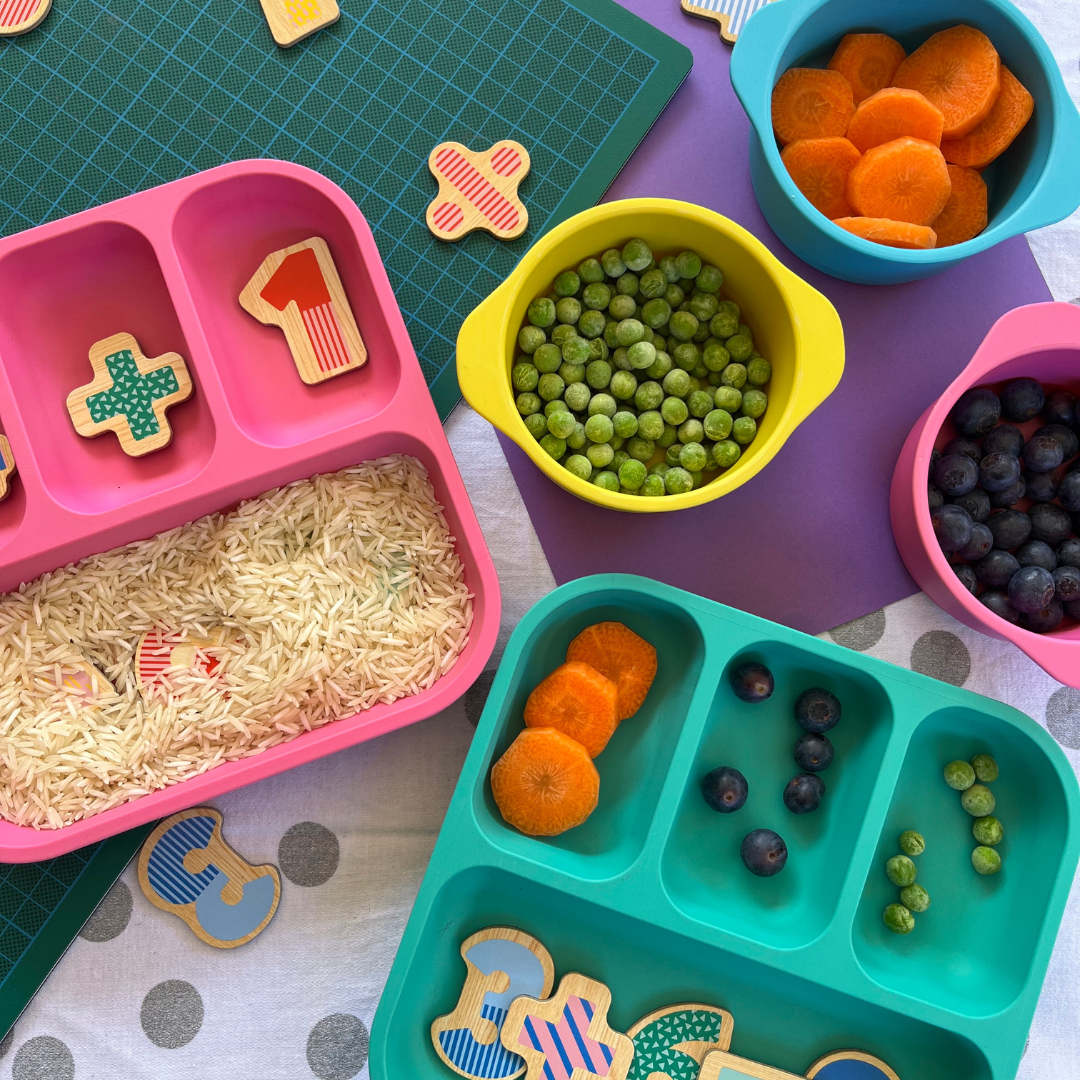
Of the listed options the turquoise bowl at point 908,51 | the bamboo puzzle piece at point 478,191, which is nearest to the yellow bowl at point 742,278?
the turquoise bowl at point 908,51

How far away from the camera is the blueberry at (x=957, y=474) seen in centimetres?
127

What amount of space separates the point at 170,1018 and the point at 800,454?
1434 millimetres

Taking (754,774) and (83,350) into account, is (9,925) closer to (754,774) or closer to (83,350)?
(83,350)

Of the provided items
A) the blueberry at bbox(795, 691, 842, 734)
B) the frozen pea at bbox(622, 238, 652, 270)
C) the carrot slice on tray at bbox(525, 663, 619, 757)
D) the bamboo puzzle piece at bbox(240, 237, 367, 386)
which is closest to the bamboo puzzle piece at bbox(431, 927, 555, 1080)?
the carrot slice on tray at bbox(525, 663, 619, 757)

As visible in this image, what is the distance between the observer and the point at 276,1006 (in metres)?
1.37

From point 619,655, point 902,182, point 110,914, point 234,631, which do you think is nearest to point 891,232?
point 902,182

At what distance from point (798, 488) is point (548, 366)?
50cm

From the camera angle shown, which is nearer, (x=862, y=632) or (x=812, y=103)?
(x=812, y=103)

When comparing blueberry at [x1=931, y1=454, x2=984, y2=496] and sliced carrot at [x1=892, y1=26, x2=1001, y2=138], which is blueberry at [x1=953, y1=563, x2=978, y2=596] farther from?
sliced carrot at [x1=892, y1=26, x2=1001, y2=138]

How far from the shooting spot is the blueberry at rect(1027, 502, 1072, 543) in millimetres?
1312

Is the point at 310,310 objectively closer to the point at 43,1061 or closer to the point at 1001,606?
the point at 1001,606

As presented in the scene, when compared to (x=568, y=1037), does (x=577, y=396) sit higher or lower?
higher

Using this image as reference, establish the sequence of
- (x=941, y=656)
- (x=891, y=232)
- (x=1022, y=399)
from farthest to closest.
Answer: (x=941, y=656), (x=1022, y=399), (x=891, y=232)

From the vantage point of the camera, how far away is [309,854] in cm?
138
